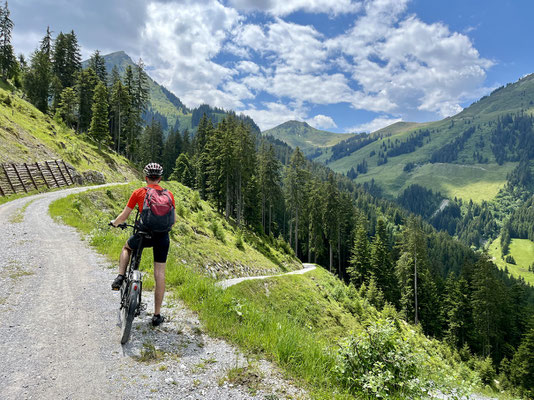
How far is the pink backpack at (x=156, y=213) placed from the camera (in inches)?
199

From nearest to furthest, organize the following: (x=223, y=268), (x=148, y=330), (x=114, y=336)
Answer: (x=114, y=336) → (x=148, y=330) → (x=223, y=268)

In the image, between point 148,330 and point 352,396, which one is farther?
point 148,330

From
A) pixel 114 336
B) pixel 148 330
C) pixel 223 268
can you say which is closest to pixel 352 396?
pixel 148 330

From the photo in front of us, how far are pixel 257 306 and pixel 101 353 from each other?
4052 millimetres

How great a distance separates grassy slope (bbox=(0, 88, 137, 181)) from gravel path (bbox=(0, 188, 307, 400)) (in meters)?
26.4

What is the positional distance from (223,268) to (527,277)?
707ft

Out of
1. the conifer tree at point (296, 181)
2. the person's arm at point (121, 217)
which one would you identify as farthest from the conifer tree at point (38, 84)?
the person's arm at point (121, 217)

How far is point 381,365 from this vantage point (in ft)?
13.6

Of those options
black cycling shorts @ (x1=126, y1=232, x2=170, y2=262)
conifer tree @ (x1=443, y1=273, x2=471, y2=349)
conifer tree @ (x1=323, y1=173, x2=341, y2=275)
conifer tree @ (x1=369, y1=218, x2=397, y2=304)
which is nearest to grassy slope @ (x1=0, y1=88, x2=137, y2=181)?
black cycling shorts @ (x1=126, y1=232, x2=170, y2=262)

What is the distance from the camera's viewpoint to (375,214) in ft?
497

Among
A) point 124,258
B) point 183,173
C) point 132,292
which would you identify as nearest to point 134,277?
point 132,292

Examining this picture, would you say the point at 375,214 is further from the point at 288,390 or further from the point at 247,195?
the point at 288,390

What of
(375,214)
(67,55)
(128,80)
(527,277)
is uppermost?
(67,55)

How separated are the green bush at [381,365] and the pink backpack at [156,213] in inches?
153
